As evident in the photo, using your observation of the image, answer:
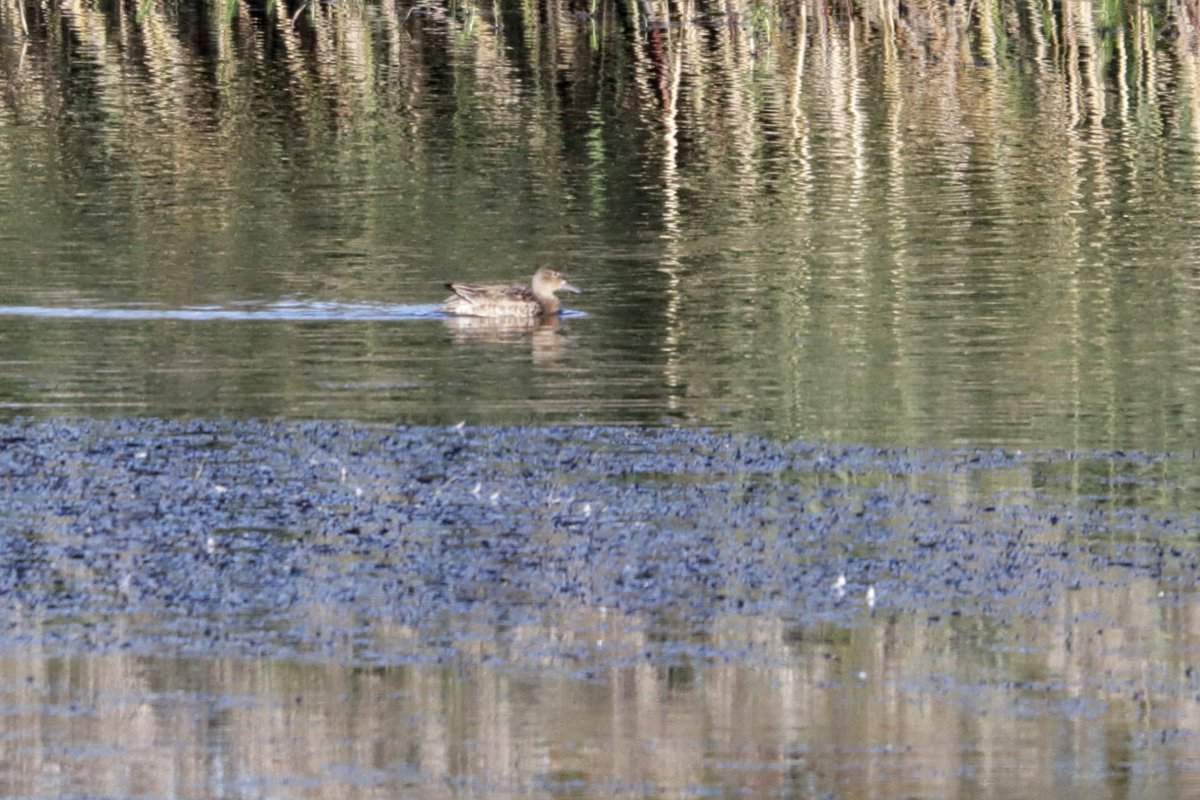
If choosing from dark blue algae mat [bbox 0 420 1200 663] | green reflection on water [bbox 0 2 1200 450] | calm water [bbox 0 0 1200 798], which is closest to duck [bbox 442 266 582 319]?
calm water [bbox 0 0 1200 798]

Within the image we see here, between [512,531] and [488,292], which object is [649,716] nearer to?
[512,531]

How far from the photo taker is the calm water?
290 inches

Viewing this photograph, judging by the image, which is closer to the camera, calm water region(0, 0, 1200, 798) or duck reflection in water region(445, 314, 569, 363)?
calm water region(0, 0, 1200, 798)

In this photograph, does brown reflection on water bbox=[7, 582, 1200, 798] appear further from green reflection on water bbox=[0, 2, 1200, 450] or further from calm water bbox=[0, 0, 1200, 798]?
green reflection on water bbox=[0, 2, 1200, 450]

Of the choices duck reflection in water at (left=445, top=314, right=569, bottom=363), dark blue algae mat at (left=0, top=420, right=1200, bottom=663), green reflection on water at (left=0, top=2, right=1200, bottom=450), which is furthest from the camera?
duck reflection in water at (left=445, top=314, right=569, bottom=363)

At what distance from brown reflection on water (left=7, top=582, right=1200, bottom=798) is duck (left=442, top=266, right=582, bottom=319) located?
6.56 meters

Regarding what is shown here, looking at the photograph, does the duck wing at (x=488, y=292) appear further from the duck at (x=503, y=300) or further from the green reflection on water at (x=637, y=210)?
the green reflection on water at (x=637, y=210)

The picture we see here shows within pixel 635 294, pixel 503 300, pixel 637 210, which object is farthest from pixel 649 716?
pixel 637 210

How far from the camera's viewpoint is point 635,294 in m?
16.1

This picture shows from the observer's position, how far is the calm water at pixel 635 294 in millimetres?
7363

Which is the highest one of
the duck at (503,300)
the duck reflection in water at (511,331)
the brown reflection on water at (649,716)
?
the duck at (503,300)

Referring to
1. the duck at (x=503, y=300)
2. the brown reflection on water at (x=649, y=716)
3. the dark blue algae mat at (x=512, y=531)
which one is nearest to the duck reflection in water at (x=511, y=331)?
the duck at (x=503, y=300)

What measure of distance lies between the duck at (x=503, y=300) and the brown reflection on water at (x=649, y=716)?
656cm

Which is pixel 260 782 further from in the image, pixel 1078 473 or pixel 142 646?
pixel 1078 473
